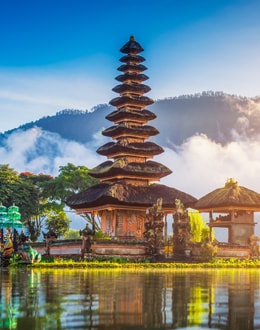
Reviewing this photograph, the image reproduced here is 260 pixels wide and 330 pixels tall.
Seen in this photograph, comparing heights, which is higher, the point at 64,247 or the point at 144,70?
the point at 144,70

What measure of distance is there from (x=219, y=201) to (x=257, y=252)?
5.32m

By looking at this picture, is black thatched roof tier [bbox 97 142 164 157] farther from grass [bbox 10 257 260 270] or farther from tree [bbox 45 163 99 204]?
grass [bbox 10 257 260 270]

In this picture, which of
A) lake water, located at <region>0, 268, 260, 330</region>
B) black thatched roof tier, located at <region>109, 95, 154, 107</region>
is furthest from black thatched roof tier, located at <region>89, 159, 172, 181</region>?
lake water, located at <region>0, 268, 260, 330</region>

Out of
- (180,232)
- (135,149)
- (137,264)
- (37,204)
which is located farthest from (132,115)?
(137,264)

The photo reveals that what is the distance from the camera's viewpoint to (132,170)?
5494 cm

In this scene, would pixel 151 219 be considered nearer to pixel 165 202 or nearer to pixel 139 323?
pixel 165 202

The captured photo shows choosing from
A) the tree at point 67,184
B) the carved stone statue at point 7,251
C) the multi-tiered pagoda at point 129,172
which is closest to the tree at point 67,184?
the tree at point 67,184

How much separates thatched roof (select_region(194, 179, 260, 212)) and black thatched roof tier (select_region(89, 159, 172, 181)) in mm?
4389

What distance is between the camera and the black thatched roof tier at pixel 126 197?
51.8 metres

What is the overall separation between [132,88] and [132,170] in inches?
355

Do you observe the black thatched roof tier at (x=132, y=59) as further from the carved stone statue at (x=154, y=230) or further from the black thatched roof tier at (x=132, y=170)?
the carved stone statue at (x=154, y=230)

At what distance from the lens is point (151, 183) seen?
5750cm

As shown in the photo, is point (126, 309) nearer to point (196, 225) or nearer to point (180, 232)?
point (180, 232)

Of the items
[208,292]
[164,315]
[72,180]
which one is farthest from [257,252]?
[164,315]
